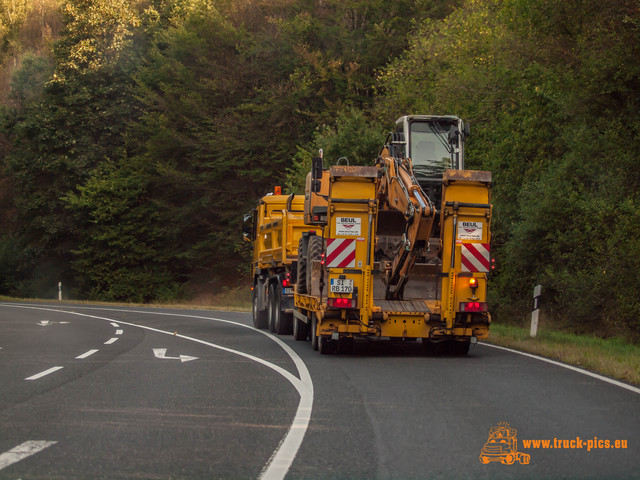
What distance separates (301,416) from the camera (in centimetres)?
787

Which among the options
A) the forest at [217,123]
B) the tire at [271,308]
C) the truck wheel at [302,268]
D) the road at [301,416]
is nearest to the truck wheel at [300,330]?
the truck wheel at [302,268]

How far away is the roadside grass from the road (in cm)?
53

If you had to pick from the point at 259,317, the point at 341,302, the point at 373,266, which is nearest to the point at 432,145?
the point at 373,266

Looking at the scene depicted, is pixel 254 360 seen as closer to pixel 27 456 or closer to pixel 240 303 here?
pixel 27 456

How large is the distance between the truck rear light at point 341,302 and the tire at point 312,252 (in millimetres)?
1602

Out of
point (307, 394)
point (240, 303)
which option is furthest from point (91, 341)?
point (240, 303)

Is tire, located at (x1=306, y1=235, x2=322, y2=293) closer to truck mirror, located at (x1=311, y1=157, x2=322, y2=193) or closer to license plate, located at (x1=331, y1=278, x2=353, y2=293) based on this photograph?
truck mirror, located at (x1=311, y1=157, x2=322, y2=193)

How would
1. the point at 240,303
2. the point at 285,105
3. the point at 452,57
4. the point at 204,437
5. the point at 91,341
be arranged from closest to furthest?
the point at 204,437 → the point at 91,341 → the point at 452,57 → the point at 240,303 → the point at 285,105

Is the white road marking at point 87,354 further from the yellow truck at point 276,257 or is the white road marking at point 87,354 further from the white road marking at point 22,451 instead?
the white road marking at point 22,451

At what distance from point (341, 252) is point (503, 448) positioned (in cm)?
738

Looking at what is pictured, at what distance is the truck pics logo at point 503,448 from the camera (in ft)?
20.1

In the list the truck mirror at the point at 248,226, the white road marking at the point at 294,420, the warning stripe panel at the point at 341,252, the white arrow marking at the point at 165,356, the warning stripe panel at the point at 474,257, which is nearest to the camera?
the white road marking at the point at 294,420

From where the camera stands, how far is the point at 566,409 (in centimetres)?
828

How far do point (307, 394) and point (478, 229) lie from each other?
216 inches
